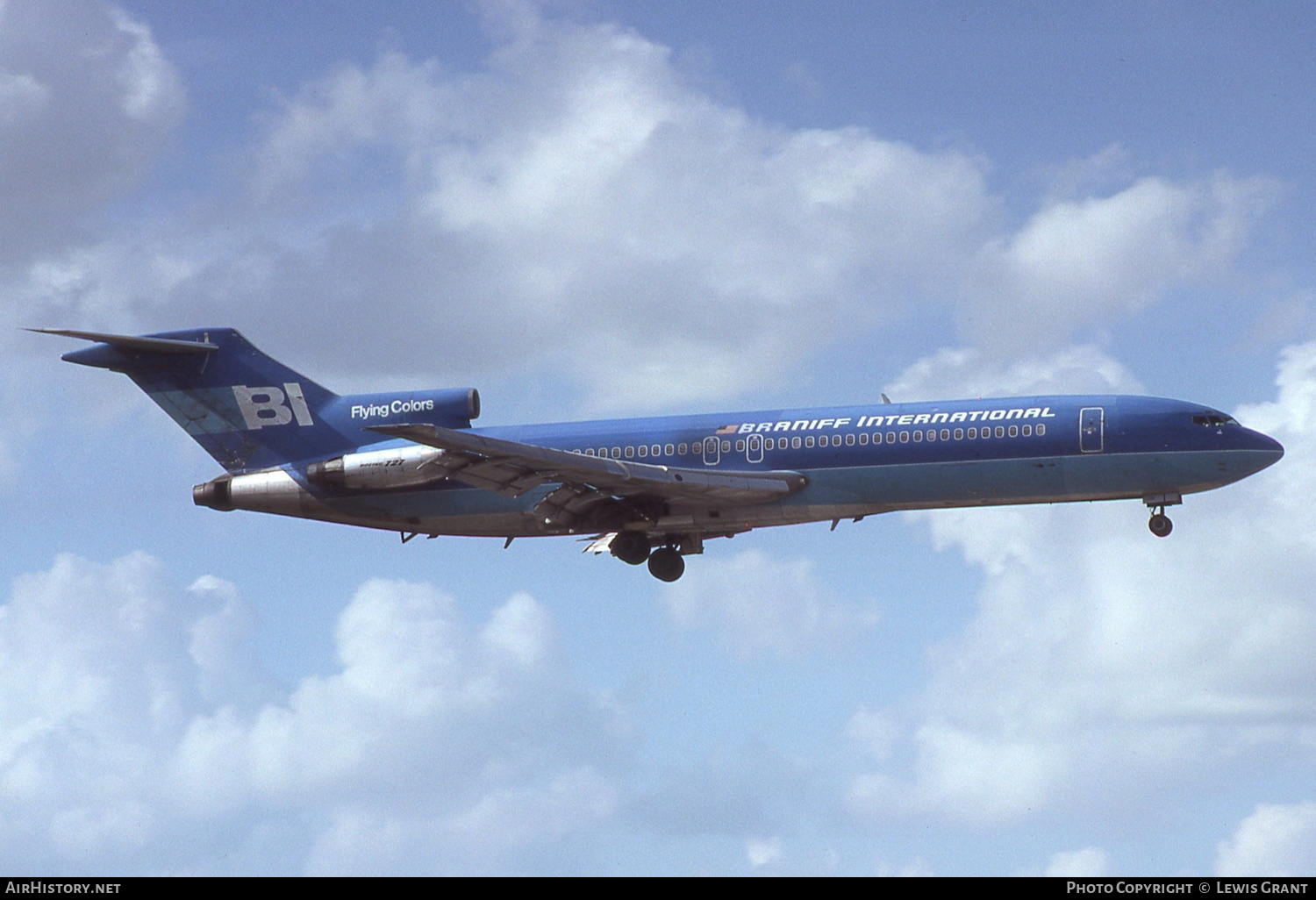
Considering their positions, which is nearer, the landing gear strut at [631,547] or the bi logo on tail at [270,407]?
the landing gear strut at [631,547]

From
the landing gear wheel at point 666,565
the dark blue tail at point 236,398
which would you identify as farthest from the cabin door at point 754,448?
the dark blue tail at point 236,398

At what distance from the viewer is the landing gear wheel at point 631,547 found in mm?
48906

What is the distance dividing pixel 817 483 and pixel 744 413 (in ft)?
11.4

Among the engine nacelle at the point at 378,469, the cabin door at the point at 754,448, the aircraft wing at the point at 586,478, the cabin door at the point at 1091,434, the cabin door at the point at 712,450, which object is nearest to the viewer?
the aircraft wing at the point at 586,478

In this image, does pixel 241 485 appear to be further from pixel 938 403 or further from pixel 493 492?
pixel 938 403

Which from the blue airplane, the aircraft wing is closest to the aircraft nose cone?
the blue airplane

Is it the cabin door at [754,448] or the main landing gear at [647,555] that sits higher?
the cabin door at [754,448]

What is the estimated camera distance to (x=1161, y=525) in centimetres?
4512

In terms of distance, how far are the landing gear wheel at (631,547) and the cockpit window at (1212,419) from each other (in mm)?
16022

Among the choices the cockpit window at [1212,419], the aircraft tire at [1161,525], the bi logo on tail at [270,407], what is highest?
the bi logo on tail at [270,407]

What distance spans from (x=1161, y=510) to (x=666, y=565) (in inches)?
586

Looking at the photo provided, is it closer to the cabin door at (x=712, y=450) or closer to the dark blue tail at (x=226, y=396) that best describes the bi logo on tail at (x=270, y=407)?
the dark blue tail at (x=226, y=396)

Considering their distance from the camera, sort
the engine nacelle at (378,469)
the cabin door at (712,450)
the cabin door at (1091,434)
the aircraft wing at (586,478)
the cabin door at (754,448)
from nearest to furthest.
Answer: the aircraft wing at (586,478)
the cabin door at (1091,434)
the cabin door at (754,448)
the cabin door at (712,450)
the engine nacelle at (378,469)
